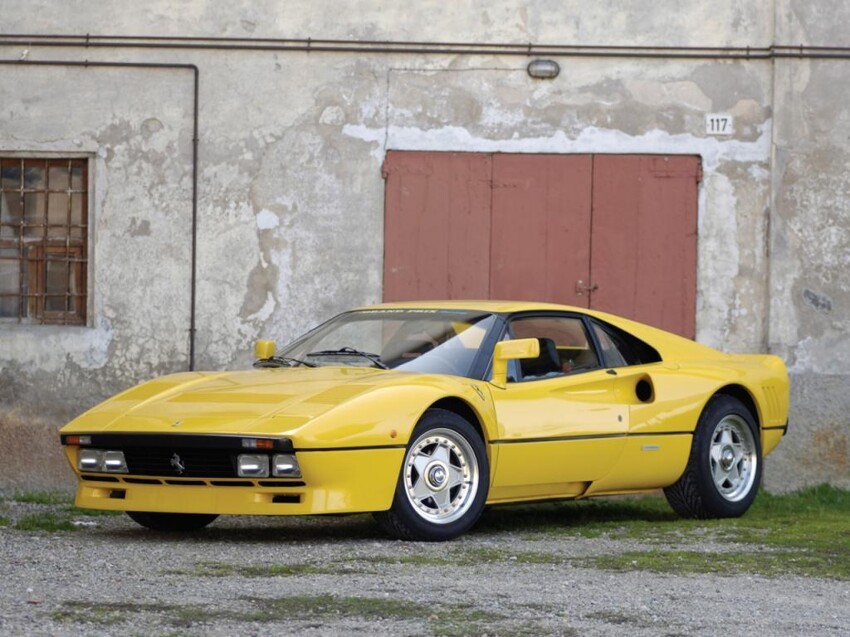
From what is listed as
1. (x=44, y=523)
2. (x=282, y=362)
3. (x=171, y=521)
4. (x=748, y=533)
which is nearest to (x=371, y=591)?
(x=171, y=521)

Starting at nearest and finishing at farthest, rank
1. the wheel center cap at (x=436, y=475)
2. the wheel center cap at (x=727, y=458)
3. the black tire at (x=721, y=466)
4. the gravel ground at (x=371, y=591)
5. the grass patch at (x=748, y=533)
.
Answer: the gravel ground at (x=371, y=591)
the grass patch at (x=748, y=533)
the wheel center cap at (x=436, y=475)
the black tire at (x=721, y=466)
the wheel center cap at (x=727, y=458)

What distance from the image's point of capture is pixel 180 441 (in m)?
7.67

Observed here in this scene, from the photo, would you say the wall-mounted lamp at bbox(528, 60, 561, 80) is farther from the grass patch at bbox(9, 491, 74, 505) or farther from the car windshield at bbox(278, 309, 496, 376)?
the grass patch at bbox(9, 491, 74, 505)

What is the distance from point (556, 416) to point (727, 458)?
1.56 metres

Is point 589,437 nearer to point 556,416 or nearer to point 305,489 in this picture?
point 556,416

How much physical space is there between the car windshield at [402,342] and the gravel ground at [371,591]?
3.14 ft

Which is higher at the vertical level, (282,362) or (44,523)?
(282,362)

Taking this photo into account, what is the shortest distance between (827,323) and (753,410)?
9.10ft

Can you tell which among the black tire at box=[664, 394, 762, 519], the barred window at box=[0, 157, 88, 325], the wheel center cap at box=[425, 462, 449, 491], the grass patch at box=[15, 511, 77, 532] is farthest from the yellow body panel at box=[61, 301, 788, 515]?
the barred window at box=[0, 157, 88, 325]

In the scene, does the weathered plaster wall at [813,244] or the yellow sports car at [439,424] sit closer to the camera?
the yellow sports car at [439,424]

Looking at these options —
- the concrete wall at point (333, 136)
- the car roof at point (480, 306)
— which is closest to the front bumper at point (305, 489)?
the car roof at point (480, 306)

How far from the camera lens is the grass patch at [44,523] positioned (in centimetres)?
886

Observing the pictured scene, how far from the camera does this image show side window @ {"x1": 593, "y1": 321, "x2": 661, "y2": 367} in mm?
9367

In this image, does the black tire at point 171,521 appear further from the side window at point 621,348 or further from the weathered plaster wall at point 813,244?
the weathered plaster wall at point 813,244
